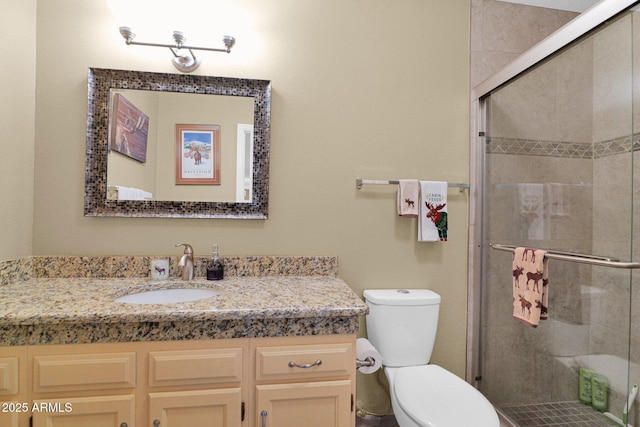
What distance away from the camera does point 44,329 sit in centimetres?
101

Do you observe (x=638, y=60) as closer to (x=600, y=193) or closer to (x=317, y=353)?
(x=600, y=193)

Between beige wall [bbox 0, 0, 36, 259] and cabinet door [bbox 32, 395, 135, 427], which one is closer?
→ cabinet door [bbox 32, 395, 135, 427]

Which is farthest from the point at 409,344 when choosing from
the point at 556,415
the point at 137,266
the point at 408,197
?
the point at 137,266

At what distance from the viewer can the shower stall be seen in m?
1.49

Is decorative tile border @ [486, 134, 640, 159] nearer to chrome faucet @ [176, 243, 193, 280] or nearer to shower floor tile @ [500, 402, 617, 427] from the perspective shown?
shower floor tile @ [500, 402, 617, 427]

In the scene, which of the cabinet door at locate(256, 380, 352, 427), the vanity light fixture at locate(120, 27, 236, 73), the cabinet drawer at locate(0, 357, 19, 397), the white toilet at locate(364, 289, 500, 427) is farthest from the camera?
the vanity light fixture at locate(120, 27, 236, 73)

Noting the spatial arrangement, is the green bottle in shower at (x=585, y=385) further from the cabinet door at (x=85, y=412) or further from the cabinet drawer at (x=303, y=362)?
the cabinet door at (x=85, y=412)

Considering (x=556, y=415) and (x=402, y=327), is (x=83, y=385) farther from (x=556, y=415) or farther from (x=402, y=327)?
(x=556, y=415)

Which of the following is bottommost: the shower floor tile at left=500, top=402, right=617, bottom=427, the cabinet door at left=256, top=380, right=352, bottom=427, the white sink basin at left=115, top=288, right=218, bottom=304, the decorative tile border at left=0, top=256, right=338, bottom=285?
the shower floor tile at left=500, top=402, right=617, bottom=427

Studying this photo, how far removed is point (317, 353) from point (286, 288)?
13.5 inches

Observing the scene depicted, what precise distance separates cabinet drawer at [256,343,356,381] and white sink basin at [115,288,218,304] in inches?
16.4

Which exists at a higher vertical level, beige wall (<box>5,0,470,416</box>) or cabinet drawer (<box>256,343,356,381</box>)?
beige wall (<box>5,0,470,416</box>)

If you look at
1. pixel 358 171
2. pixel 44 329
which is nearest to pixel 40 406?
pixel 44 329

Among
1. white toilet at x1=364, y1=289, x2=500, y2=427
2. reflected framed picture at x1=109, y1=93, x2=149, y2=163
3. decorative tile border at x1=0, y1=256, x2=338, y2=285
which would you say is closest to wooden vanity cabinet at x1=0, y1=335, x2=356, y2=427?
white toilet at x1=364, y1=289, x2=500, y2=427
